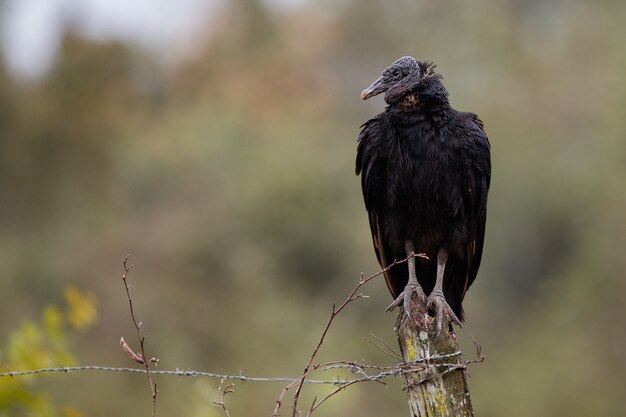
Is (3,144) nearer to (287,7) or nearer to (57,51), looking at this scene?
(57,51)

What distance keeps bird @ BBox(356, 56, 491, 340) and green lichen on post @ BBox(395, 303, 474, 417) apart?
855 millimetres

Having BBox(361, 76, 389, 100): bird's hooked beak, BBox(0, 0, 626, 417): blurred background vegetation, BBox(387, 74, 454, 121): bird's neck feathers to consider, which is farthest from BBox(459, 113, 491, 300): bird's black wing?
BBox(0, 0, 626, 417): blurred background vegetation

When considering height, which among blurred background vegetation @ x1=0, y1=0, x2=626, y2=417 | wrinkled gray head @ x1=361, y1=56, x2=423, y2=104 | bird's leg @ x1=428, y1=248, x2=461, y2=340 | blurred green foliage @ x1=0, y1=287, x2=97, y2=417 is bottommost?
blurred green foliage @ x1=0, y1=287, x2=97, y2=417

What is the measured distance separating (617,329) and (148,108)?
744cm

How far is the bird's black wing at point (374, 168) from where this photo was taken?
4.73 meters

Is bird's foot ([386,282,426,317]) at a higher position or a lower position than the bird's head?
lower

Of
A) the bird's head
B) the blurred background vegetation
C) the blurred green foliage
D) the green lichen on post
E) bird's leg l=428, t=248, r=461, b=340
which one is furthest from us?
the blurred background vegetation

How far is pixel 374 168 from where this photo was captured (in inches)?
187

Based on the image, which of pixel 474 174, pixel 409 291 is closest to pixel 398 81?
pixel 474 174

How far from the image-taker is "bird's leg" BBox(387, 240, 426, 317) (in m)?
4.23

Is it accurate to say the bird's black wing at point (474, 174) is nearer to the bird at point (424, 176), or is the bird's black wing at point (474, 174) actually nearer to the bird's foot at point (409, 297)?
the bird at point (424, 176)

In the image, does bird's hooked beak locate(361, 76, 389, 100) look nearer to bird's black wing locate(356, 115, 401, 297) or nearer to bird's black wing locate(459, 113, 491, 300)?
bird's black wing locate(356, 115, 401, 297)

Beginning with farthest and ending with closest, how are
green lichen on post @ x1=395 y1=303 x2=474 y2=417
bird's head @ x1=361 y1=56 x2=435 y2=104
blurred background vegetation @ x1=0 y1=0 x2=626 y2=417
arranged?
1. blurred background vegetation @ x1=0 y1=0 x2=626 y2=417
2. bird's head @ x1=361 y1=56 x2=435 y2=104
3. green lichen on post @ x1=395 y1=303 x2=474 y2=417

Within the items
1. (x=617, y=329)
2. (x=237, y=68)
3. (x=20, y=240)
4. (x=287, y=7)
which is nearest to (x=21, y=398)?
(x=20, y=240)
